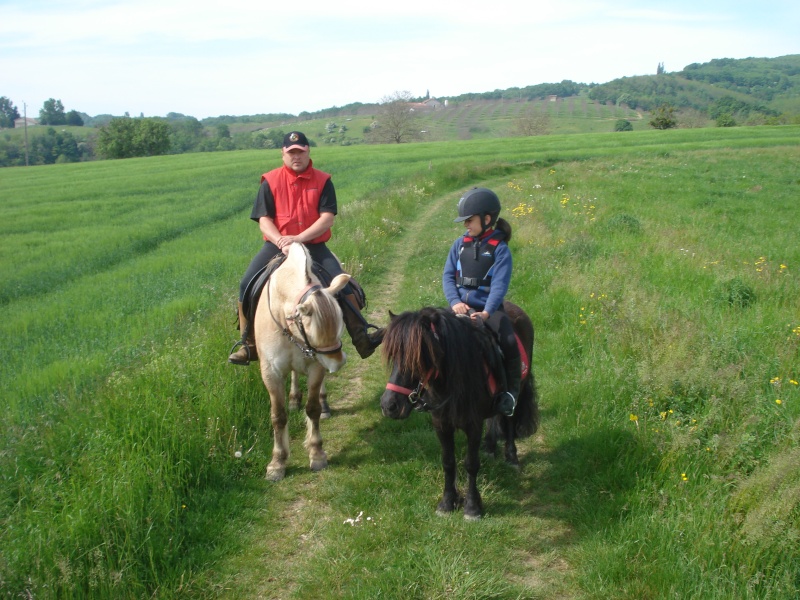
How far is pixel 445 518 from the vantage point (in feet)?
14.1

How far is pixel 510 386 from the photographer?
4.58 meters

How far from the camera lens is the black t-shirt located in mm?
5734

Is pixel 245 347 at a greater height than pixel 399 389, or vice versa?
pixel 399 389

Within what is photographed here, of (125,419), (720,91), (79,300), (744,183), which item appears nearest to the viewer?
(125,419)

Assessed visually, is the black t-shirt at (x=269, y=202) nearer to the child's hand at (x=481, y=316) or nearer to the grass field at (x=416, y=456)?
the grass field at (x=416, y=456)

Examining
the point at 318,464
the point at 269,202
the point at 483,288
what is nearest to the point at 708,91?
the point at 269,202

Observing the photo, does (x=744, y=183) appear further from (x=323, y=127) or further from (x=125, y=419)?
(x=323, y=127)

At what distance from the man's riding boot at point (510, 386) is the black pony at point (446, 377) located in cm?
11

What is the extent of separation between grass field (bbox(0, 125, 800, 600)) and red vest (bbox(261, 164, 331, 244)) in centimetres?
167

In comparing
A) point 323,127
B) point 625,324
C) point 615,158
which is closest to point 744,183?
point 615,158

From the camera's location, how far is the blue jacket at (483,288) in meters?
4.42

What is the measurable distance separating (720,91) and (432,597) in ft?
611

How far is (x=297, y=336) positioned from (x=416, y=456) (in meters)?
1.63

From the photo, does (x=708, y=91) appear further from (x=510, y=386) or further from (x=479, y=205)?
(x=510, y=386)
